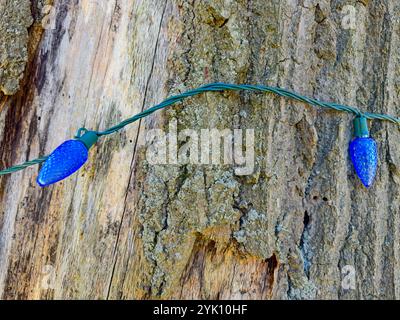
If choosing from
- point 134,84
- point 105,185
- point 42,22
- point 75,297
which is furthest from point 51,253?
point 42,22

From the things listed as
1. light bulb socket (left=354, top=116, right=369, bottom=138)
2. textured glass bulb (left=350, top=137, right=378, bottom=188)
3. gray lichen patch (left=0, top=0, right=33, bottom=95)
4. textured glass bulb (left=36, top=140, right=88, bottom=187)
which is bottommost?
textured glass bulb (left=36, top=140, right=88, bottom=187)

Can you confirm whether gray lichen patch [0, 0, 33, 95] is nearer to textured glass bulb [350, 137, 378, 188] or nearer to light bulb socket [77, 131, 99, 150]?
light bulb socket [77, 131, 99, 150]

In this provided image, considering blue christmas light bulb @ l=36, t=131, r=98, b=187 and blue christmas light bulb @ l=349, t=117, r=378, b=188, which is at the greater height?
blue christmas light bulb @ l=349, t=117, r=378, b=188

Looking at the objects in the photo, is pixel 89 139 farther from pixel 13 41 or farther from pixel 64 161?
pixel 13 41

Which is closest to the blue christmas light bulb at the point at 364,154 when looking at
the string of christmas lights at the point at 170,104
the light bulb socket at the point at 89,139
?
the string of christmas lights at the point at 170,104

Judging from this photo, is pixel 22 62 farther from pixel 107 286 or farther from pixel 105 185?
pixel 107 286

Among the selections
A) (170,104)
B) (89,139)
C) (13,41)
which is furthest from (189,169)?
(13,41)

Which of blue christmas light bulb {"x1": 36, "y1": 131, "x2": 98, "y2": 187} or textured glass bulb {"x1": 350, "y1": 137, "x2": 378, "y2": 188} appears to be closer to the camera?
blue christmas light bulb {"x1": 36, "y1": 131, "x2": 98, "y2": 187}

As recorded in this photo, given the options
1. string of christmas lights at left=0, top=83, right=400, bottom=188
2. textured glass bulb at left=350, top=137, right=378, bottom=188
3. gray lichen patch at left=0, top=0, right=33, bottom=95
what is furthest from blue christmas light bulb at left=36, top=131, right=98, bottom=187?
textured glass bulb at left=350, top=137, right=378, bottom=188
